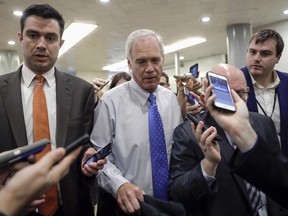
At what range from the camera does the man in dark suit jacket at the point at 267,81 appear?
2486 millimetres

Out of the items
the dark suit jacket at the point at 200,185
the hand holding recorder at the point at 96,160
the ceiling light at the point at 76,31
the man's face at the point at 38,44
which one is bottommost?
the dark suit jacket at the point at 200,185

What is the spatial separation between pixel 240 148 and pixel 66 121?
105 cm

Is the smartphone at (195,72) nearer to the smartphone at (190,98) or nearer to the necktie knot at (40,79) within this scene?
the smartphone at (190,98)

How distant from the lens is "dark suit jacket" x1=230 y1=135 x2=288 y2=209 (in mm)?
1033

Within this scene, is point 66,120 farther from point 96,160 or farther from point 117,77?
point 117,77

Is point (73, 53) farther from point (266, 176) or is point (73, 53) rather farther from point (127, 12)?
point (266, 176)

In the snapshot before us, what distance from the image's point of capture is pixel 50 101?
1.80m

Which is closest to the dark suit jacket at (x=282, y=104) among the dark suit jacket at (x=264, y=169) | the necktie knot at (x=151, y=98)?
the necktie knot at (x=151, y=98)

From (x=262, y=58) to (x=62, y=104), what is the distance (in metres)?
1.82

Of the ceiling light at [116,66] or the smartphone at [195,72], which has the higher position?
the ceiling light at [116,66]

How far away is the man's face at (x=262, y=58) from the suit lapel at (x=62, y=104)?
1.67 metres

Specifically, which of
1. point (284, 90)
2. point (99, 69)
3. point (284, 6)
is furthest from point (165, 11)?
point (99, 69)

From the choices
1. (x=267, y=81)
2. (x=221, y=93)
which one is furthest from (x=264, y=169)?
(x=267, y=81)

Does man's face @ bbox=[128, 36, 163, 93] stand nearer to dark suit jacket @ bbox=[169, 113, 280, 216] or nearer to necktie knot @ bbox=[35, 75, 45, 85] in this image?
dark suit jacket @ bbox=[169, 113, 280, 216]
